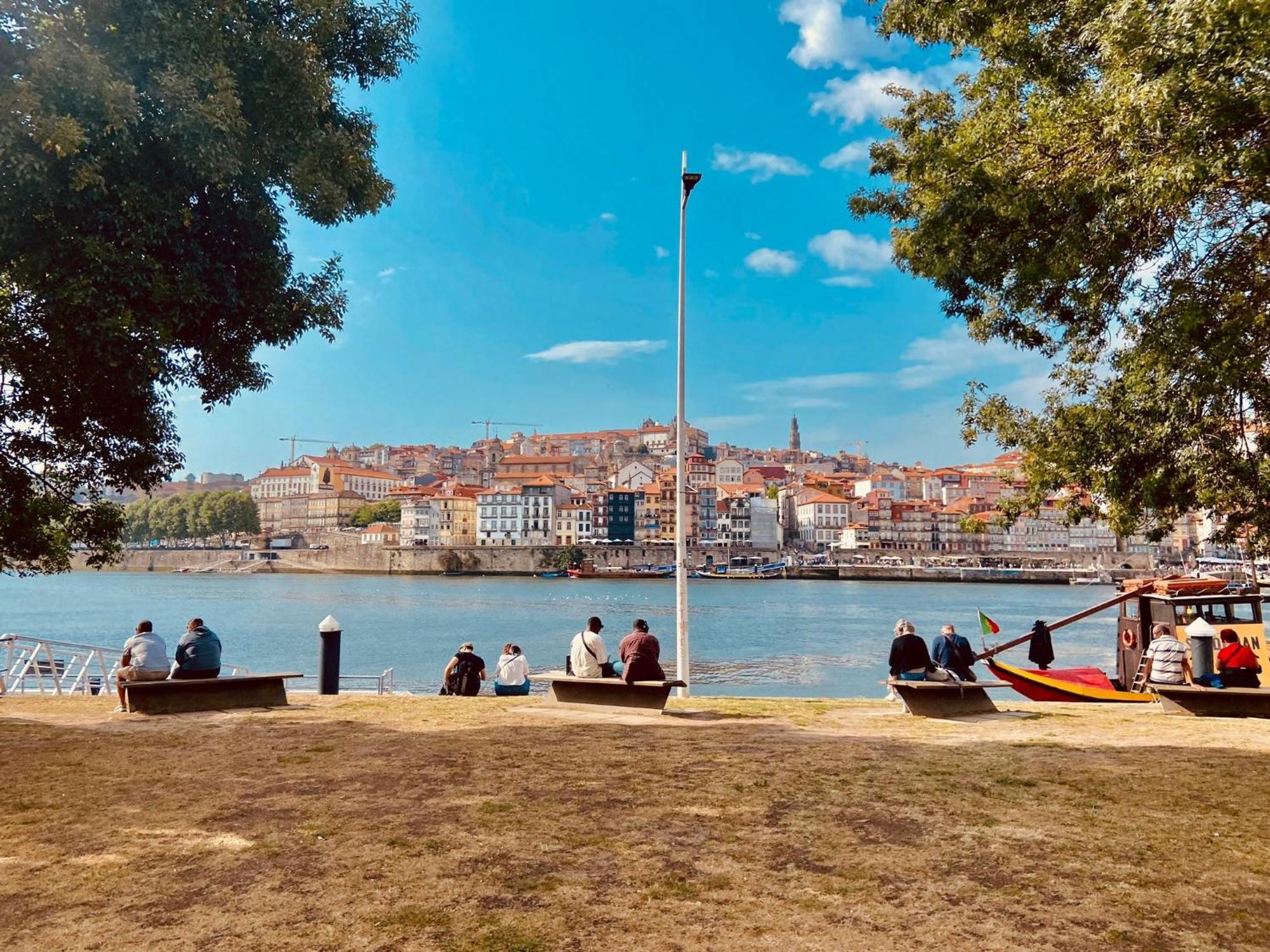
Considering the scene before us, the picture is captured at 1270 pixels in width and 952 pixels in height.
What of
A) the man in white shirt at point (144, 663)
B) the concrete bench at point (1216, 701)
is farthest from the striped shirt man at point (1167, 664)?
the man in white shirt at point (144, 663)

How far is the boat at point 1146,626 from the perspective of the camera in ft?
49.5

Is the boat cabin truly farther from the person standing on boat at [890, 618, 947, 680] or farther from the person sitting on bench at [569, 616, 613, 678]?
the person sitting on bench at [569, 616, 613, 678]

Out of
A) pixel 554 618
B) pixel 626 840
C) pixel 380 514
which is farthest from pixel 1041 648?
pixel 380 514

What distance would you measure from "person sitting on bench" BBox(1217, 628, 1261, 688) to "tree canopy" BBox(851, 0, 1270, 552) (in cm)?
236

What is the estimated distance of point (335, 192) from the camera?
7504 millimetres

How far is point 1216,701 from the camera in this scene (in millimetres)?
9734

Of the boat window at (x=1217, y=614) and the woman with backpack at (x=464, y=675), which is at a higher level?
the boat window at (x=1217, y=614)

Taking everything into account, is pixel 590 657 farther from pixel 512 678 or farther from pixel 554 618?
pixel 554 618

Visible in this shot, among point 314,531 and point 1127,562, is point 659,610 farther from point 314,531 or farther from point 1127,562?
point 314,531

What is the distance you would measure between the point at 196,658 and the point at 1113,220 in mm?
8998

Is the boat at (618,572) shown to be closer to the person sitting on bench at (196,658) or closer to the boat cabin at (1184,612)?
the boat cabin at (1184,612)

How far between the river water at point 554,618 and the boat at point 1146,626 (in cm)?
977

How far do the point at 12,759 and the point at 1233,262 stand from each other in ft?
30.6

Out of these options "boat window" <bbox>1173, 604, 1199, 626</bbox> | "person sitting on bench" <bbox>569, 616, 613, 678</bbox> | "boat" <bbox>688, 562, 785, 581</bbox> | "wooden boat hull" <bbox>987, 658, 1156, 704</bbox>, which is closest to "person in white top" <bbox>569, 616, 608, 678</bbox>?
"person sitting on bench" <bbox>569, 616, 613, 678</bbox>
